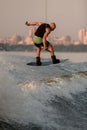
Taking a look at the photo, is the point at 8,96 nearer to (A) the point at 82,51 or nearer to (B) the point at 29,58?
(B) the point at 29,58

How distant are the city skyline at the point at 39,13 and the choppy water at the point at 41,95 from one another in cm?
28

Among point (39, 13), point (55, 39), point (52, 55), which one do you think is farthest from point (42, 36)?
point (39, 13)

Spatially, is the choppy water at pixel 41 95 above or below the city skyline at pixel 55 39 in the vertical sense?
below

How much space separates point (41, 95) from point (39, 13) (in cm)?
91

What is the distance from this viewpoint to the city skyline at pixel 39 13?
367cm

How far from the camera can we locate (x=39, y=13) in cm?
368

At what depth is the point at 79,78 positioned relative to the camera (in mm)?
3555

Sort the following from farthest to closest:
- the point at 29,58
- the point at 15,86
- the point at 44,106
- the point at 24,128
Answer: the point at 29,58
the point at 15,86
the point at 44,106
the point at 24,128

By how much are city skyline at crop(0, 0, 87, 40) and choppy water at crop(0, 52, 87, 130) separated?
0.28 m

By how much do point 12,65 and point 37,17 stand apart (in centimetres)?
55

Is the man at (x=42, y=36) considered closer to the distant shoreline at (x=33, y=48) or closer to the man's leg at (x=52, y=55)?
the man's leg at (x=52, y=55)

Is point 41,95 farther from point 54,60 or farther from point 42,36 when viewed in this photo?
point 42,36

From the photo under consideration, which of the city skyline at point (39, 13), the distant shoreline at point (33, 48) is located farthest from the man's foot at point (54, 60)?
the city skyline at point (39, 13)

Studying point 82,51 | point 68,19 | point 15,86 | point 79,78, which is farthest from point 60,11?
point 15,86
